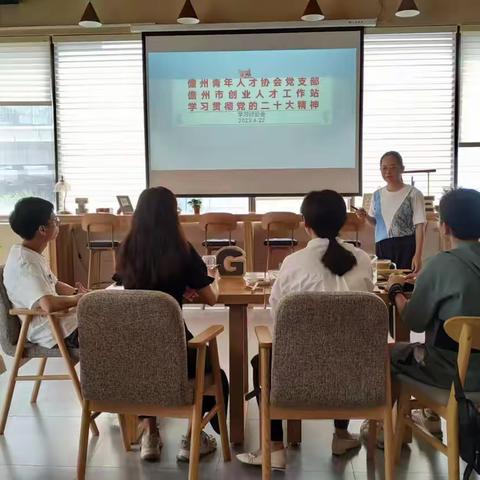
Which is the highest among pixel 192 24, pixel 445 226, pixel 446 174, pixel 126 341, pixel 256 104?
pixel 192 24

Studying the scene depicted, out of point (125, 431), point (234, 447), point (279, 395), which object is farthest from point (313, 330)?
point (125, 431)

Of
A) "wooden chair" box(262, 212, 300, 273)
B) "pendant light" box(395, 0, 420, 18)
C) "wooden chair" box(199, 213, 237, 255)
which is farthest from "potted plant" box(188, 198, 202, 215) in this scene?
"pendant light" box(395, 0, 420, 18)

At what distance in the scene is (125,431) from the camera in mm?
2322

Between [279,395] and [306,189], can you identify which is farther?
[306,189]

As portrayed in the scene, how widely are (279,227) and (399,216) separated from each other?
144 centimetres

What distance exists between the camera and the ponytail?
195cm

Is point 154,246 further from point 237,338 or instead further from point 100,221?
point 100,221

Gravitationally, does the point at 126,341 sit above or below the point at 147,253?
below

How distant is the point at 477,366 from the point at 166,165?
14.0 feet

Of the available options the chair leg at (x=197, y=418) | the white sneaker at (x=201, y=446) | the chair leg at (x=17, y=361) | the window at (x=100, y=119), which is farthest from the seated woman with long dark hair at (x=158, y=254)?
the window at (x=100, y=119)

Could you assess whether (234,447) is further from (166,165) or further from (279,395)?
(166,165)

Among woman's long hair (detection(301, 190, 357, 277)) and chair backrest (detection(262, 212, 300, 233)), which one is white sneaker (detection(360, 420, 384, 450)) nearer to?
woman's long hair (detection(301, 190, 357, 277))

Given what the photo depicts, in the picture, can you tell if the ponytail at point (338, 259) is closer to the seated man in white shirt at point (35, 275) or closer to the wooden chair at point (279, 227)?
the seated man in white shirt at point (35, 275)

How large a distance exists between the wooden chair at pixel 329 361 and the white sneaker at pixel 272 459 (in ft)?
1.04
